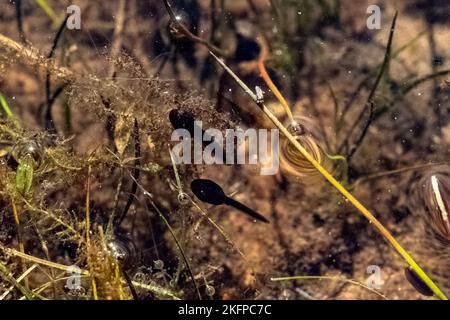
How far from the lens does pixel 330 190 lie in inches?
137

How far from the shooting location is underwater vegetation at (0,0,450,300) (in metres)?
3.44

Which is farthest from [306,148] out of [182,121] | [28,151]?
[28,151]

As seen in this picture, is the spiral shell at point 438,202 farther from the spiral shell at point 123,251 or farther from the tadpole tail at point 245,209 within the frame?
the spiral shell at point 123,251

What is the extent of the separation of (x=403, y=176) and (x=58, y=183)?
2.65 meters

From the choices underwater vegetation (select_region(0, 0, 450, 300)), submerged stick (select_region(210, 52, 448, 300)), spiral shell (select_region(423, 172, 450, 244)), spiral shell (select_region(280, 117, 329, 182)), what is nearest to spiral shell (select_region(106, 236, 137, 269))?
underwater vegetation (select_region(0, 0, 450, 300))

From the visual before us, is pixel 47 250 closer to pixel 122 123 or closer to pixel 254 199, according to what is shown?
pixel 122 123

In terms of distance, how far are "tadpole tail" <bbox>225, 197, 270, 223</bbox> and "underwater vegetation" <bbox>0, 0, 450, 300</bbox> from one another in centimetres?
1

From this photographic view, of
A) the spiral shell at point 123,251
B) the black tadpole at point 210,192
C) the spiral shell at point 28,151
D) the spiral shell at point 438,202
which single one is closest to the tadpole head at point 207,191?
the black tadpole at point 210,192

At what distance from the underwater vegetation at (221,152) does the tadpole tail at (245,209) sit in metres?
0.01

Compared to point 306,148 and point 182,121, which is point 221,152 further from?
point 306,148

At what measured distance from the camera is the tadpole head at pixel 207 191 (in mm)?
3541

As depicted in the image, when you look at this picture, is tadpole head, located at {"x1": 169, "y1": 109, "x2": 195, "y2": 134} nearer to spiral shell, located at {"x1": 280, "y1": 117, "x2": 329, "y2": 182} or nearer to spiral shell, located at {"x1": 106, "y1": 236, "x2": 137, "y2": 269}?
spiral shell, located at {"x1": 280, "y1": 117, "x2": 329, "y2": 182}

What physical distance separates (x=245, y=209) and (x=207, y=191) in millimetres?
325
